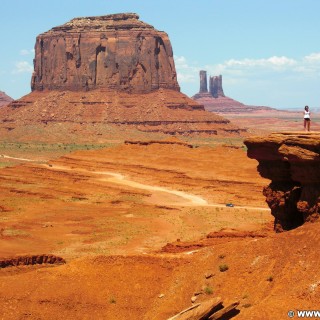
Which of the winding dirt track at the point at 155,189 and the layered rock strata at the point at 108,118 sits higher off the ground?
the layered rock strata at the point at 108,118

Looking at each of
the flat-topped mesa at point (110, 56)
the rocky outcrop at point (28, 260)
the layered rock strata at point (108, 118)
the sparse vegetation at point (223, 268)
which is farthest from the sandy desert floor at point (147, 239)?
the flat-topped mesa at point (110, 56)

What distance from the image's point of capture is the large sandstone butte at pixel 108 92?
→ 12700 cm

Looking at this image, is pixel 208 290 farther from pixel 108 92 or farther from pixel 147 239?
pixel 108 92

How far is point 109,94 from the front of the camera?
435 feet

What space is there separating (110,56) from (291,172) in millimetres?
114858

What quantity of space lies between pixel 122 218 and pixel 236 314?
86.7 feet

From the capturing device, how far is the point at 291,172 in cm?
2170

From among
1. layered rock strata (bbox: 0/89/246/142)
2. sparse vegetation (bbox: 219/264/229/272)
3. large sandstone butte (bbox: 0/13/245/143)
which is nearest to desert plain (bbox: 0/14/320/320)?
sparse vegetation (bbox: 219/264/229/272)

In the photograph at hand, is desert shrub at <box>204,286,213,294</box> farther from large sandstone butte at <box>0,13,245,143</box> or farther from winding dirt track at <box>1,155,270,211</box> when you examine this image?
large sandstone butte at <box>0,13,245,143</box>

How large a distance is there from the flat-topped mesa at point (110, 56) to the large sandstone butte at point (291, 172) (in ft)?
365

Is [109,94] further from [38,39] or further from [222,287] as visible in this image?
[222,287]

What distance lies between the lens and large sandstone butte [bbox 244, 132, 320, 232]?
20359mm

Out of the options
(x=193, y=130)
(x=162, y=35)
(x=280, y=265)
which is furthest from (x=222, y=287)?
(x=162, y=35)

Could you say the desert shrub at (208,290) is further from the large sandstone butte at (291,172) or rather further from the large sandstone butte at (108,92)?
the large sandstone butte at (108,92)
